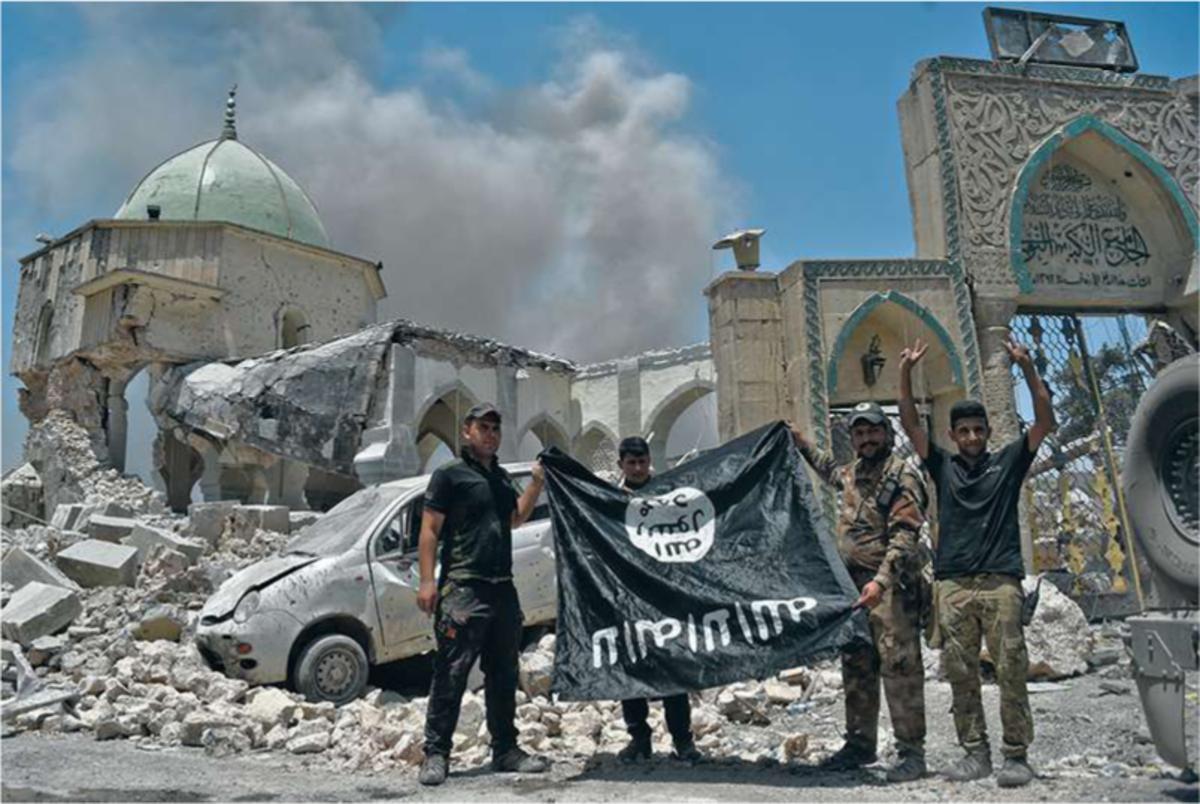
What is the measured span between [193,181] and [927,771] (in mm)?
23804

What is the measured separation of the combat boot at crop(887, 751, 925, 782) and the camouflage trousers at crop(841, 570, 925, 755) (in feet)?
0.07

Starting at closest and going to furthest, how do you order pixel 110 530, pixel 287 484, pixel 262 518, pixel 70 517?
pixel 110 530
pixel 262 518
pixel 70 517
pixel 287 484

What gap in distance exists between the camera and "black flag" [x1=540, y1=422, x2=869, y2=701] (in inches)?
169

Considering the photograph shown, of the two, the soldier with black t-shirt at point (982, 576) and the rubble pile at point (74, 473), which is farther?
the rubble pile at point (74, 473)

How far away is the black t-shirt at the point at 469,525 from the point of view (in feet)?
14.6

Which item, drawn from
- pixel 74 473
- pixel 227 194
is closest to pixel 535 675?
→ pixel 74 473

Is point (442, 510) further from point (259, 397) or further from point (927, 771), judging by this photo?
point (259, 397)

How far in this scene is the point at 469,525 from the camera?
449 centimetres

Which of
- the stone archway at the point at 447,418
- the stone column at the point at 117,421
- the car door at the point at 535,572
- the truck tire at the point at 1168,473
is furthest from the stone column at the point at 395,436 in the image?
the truck tire at the point at 1168,473

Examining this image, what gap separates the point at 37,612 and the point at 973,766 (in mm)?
Result: 7689

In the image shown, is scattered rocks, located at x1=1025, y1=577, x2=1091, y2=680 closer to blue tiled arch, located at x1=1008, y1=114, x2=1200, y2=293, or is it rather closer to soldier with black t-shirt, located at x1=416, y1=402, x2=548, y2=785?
soldier with black t-shirt, located at x1=416, y1=402, x2=548, y2=785

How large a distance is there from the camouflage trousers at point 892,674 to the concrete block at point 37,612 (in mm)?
7049

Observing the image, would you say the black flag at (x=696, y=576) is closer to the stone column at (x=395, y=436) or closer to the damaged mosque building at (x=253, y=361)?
the stone column at (x=395, y=436)

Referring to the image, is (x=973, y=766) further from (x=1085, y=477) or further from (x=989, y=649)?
(x=1085, y=477)
